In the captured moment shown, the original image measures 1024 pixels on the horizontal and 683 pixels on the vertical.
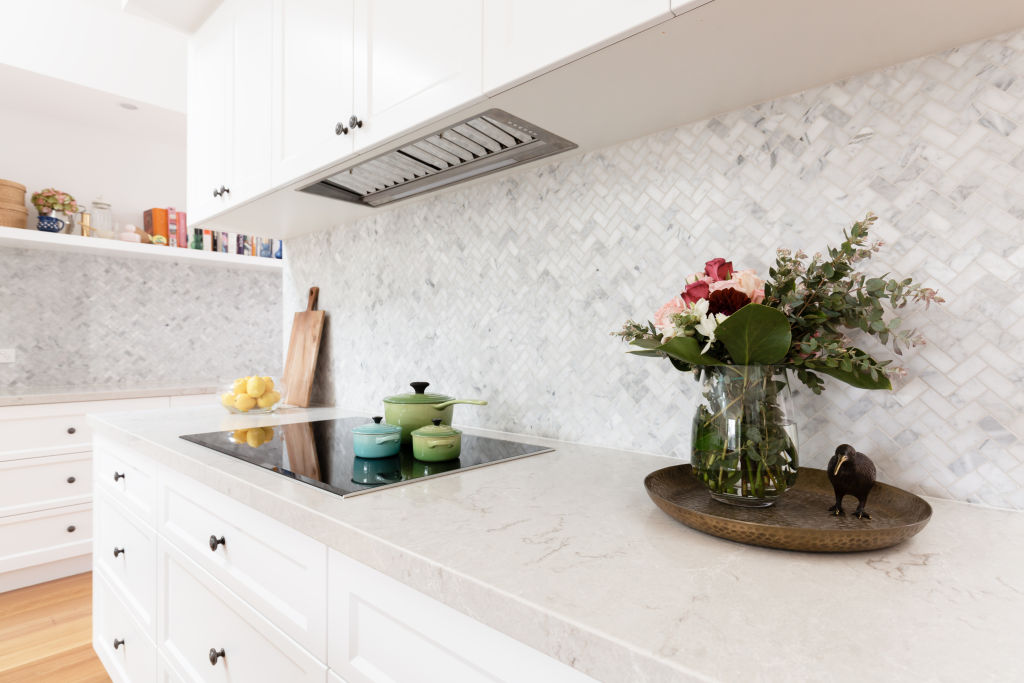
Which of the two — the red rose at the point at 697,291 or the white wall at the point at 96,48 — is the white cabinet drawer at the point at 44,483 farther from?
the red rose at the point at 697,291

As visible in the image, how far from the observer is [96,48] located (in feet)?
9.01

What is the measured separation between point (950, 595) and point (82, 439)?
3.41m

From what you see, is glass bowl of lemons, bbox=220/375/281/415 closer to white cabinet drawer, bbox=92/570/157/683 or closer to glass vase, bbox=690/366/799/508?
white cabinet drawer, bbox=92/570/157/683

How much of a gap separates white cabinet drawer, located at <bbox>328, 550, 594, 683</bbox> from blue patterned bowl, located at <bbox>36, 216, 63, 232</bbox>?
10.3 feet

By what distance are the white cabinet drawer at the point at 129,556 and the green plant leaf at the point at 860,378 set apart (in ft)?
5.02

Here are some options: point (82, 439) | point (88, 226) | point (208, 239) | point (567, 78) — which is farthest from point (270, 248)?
point (567, 78)

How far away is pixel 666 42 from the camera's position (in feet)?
2.55

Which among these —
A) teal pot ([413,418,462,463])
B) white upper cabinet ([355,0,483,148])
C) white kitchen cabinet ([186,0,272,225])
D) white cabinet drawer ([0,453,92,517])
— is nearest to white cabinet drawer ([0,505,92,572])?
white cabinet drawer ([0,453,92,517])

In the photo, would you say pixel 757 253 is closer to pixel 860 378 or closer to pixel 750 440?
pixel 860 378

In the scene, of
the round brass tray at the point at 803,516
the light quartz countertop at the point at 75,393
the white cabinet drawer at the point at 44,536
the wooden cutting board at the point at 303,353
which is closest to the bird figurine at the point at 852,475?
the round brass tray at the point at 803,516

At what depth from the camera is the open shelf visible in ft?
8.95

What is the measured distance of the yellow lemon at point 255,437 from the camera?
1271mm

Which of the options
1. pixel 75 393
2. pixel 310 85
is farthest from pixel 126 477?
pixel 75 393

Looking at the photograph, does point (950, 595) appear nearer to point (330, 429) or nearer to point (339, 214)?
point (330, 429)
